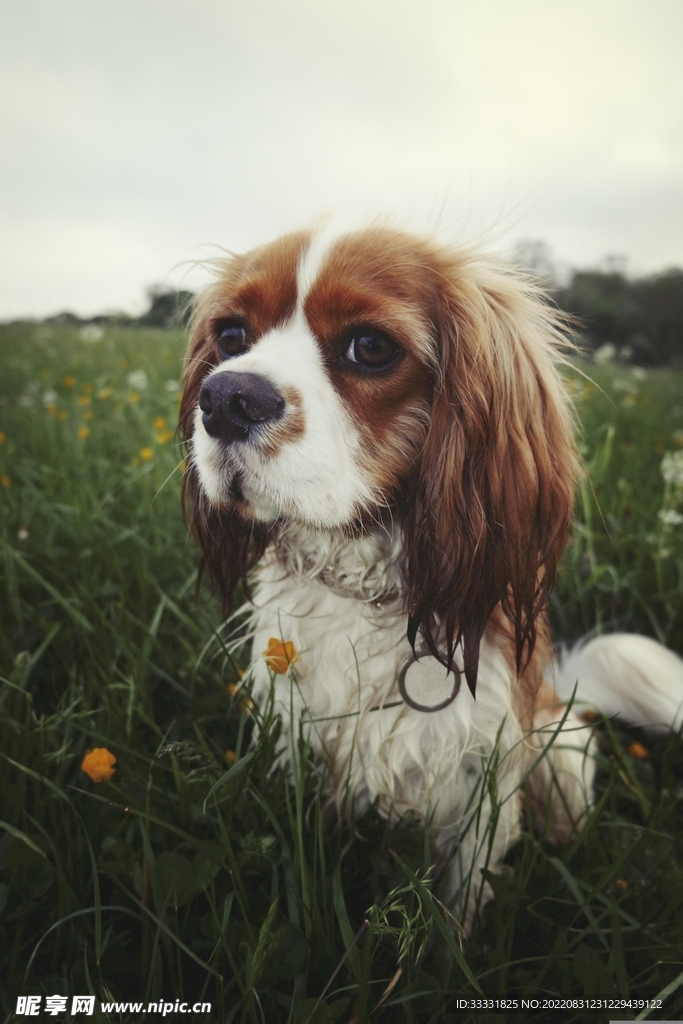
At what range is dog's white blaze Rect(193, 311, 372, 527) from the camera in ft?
4.13

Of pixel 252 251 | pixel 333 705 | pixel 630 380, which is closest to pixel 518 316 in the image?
pixel 252 251

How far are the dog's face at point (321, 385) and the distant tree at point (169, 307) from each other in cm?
59

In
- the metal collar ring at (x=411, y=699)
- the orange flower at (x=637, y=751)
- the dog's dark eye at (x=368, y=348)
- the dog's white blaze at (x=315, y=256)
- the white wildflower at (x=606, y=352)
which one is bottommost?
the orange flower at (x=637, y=751)

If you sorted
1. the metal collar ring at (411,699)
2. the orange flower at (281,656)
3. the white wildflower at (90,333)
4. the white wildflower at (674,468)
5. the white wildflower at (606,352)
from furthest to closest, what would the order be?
1. the white wildflower at (90,333)
2. the white wildflower at (606,352)
3. the white wildflower at (674,468)
4. the metal collar ring at (411,699)
5. the orange flower at (281,656)

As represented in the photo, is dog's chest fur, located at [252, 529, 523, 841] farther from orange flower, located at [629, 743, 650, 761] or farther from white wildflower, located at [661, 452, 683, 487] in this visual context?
white wildflower, located at [661, 452, 683, 487]

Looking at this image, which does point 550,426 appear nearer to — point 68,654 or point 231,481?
point 231,481

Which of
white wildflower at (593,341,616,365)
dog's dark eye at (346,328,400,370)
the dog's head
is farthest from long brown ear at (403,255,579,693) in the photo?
white wildflower at (593,341,616,365)

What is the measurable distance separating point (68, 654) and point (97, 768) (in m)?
0.80

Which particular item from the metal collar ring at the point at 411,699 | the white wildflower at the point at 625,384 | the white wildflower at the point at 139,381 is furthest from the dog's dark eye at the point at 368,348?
the white wildflower at the point at 625,384

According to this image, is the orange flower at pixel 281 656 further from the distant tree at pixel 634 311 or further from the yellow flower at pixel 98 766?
the distant tree at pixel 634 311

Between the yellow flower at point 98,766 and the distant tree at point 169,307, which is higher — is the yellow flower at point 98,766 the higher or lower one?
the lower one

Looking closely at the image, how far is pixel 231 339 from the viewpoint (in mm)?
1597

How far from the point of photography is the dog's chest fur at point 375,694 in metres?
1.52

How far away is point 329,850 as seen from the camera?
149 cm
